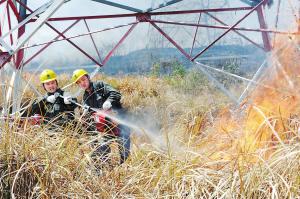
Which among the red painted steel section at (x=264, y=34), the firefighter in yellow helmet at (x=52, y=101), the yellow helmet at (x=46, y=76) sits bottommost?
the firefighter in yellow helmet at (x=52, y=101)

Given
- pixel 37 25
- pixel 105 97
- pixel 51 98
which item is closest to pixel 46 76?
pixel 51 98

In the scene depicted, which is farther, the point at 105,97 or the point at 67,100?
the point at 105,97

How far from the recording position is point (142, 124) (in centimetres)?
905

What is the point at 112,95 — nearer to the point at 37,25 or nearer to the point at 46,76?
the point at 46,76

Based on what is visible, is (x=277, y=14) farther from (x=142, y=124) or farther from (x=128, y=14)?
(x=142, y=124)

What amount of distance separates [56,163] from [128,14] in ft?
16.9

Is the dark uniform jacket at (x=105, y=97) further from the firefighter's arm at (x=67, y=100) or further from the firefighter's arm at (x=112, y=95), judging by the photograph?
the firefighter's arm at (x=67, y=100)

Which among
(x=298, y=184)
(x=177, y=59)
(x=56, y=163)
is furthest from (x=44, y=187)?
(x=177, y=59)

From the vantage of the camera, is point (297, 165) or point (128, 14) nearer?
point (297, 165)

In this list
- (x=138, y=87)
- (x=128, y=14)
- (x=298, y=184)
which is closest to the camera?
(x=298, y=184)

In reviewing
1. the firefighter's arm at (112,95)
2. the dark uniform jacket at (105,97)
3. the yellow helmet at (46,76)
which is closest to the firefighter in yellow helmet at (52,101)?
the yellow helmet at (46,76)

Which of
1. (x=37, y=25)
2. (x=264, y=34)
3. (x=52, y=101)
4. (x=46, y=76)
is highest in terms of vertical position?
(x=37, y=25)

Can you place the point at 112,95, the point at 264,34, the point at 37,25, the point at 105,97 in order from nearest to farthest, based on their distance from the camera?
the point at 37,25 < the point at 112,95 < the point at 105,97 < the point at 264,34

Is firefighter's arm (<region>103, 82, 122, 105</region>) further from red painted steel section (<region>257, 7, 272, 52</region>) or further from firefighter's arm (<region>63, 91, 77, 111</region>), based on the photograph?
red painted steel section (<region>257, 7, 272, 52</region>)
